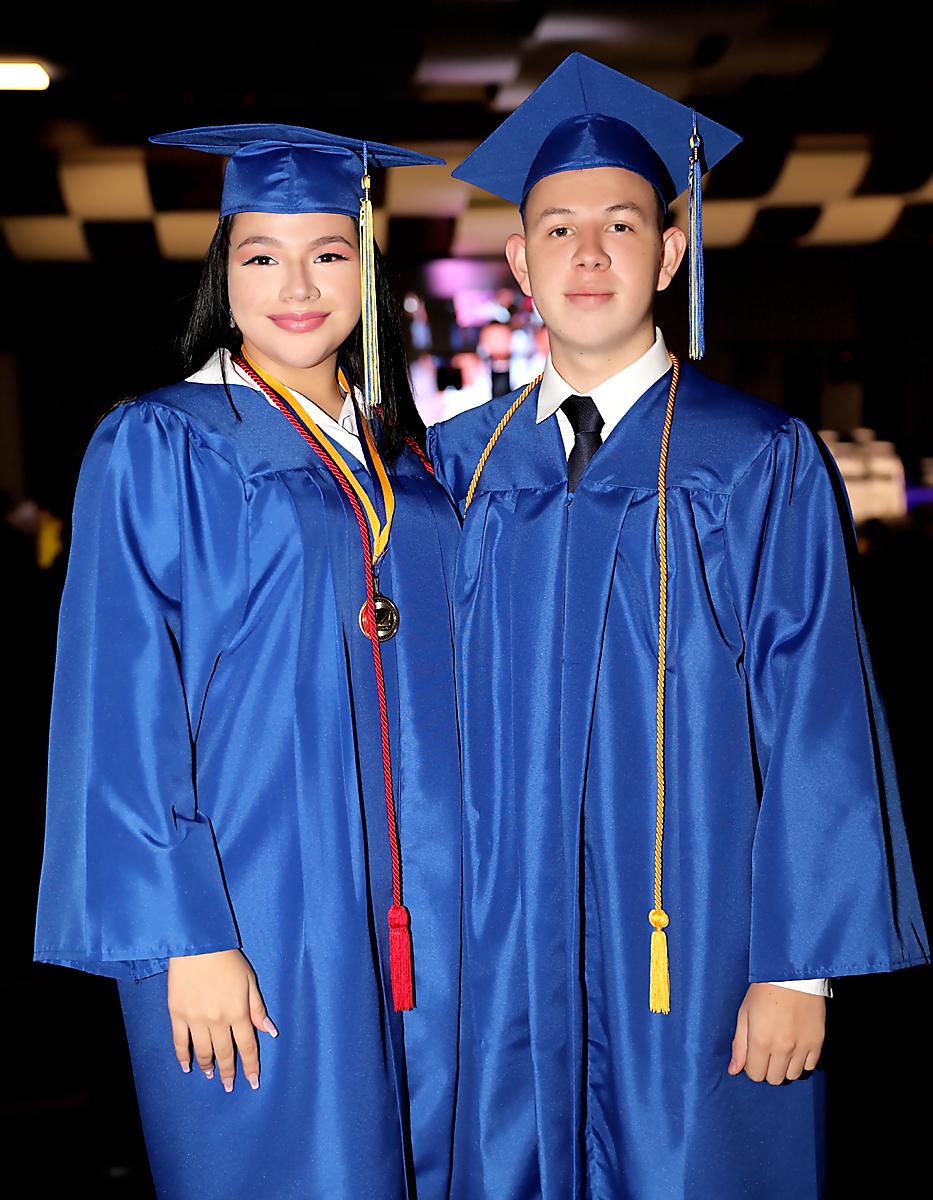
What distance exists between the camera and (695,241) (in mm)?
1648

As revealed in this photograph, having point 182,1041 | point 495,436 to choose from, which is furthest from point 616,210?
point 182,1041

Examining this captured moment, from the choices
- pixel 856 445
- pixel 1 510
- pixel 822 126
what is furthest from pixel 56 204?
pixel 856 445

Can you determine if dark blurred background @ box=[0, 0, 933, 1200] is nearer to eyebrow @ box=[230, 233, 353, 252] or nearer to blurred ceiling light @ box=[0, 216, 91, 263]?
blurred ceiling light @ box=[0, 216, 91, 263]

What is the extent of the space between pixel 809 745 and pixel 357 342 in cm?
88

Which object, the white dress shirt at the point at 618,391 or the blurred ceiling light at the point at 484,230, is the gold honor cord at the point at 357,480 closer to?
the white dress shirt at the point at 618,391

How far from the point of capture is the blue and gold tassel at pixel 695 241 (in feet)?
5.33

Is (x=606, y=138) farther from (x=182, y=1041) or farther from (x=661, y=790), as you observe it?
(x=182, y=1041)

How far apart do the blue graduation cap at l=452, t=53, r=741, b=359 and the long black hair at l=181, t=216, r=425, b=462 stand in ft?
0.77

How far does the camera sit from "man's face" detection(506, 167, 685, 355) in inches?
60.9

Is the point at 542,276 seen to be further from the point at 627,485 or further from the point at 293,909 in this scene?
the point at 293,909

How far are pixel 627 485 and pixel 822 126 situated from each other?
4.53m

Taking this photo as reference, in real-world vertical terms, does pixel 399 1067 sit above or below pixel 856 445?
below

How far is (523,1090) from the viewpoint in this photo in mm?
1554

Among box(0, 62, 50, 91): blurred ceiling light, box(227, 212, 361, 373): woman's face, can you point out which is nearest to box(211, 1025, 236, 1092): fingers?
box(227, 212, 361, 373): woman's face
